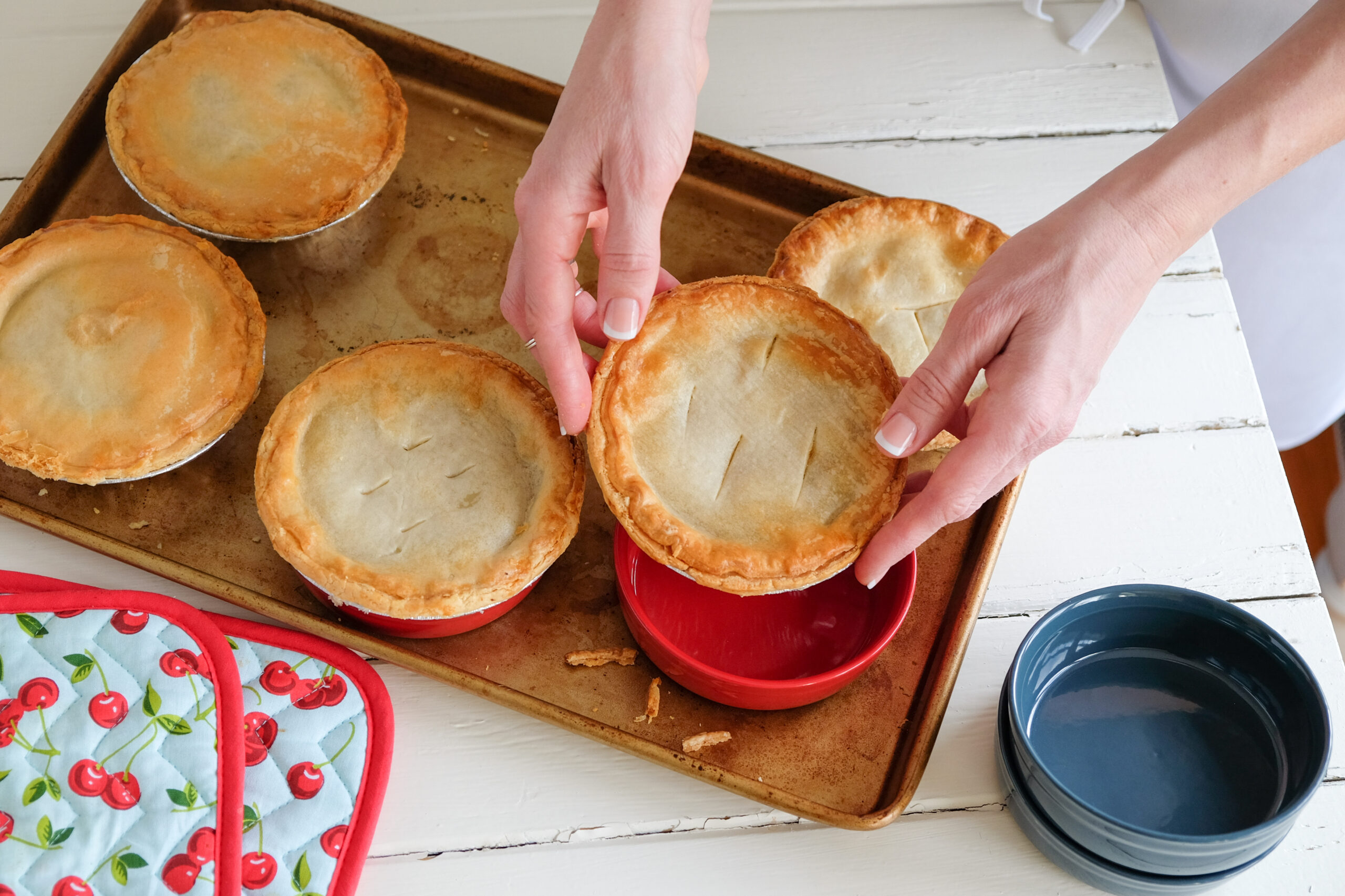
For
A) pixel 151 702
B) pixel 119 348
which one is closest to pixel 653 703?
pixel 151 702

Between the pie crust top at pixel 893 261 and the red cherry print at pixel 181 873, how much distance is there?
1.66 m

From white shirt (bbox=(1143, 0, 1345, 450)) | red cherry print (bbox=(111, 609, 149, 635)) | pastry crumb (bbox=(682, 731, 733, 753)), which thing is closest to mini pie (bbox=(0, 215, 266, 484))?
red cherry print (bbox=(111, 609, 149, 635))

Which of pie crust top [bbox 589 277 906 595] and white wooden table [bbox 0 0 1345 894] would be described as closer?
pie crust top [bbox 589 277 906 595]

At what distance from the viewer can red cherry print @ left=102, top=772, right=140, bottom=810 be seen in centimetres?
189

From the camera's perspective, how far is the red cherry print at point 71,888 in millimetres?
Result: 1816

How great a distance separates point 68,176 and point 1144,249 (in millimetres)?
2407

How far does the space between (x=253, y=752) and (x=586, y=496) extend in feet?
2.74

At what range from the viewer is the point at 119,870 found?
185 centimetres

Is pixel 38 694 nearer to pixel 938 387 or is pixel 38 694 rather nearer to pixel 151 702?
pixel 151 702

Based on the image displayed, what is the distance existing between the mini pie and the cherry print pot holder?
0.29m

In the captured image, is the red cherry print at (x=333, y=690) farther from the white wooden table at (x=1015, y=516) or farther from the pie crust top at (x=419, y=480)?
the pie crust top at (x=419, y=480)

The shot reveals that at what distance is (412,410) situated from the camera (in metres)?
2.18

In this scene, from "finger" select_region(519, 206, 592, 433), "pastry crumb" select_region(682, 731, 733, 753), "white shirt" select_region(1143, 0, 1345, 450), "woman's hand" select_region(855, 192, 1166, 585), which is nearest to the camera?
"woman's hand" select_region(855, 192, 1166, 585)

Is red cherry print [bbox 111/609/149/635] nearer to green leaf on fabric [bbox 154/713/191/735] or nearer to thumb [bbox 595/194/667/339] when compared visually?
green leaf on fabric [bbox 154/713/191/735]
